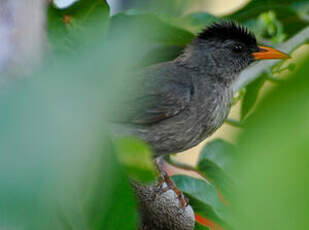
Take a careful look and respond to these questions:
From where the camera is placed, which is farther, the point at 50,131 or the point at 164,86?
the point at 164,86

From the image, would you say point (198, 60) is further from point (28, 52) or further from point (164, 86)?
point (28, 52)

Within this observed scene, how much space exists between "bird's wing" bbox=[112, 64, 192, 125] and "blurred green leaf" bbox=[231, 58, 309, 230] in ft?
5.13

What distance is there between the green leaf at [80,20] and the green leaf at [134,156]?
98 centimetres

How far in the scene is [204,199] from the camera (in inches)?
57.6

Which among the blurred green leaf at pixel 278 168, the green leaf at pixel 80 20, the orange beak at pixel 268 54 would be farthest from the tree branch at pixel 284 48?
the blurred green leaf at pixel 278 168

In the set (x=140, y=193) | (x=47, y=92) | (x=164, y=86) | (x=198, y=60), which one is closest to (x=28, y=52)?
(x=47, y=92)

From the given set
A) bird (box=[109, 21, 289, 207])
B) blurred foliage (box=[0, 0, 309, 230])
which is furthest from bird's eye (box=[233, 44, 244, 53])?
blurred foliage (box=[0, 0, 309, 230])

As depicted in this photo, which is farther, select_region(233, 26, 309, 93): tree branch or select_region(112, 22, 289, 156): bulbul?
select_region(112, 22, 289, 156): bulbul

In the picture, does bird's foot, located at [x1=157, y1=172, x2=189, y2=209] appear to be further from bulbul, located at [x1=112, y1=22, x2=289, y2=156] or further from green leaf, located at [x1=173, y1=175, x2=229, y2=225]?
bulbul, located at [x1=112, y1=22, x2=289, y2=156]

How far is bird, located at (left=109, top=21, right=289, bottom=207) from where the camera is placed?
196 cm

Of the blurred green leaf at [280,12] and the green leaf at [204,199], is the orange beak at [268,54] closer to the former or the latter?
the blurred green leaf at [280,12]

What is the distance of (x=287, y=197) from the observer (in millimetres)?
305

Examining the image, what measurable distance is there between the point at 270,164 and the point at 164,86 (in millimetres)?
1805

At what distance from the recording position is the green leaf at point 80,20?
Answer: 1438mm
